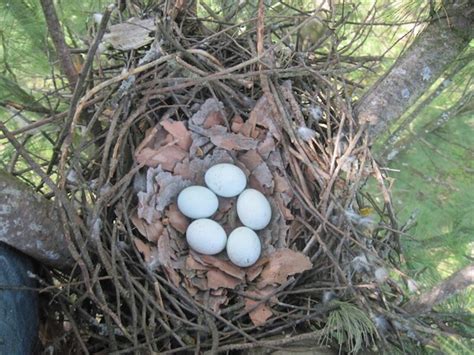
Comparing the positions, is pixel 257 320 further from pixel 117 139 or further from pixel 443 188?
pixel 443 188

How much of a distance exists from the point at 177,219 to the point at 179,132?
0.77 ft

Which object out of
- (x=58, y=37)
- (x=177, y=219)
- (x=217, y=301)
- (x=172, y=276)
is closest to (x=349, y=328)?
(x=217, y=301)

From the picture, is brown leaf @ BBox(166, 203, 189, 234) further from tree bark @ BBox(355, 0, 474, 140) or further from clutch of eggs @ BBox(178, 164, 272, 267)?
tree bark @ BBox(355, 0, 474, 140)

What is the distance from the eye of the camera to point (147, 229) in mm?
1532

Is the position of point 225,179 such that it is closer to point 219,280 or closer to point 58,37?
point 219,280

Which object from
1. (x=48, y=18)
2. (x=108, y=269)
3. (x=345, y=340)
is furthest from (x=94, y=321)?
(x=48, y=18)

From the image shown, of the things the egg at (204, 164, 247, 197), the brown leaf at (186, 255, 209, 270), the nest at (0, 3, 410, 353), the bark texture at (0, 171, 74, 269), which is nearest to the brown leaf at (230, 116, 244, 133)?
the nest at (0, 3, 410, 353)

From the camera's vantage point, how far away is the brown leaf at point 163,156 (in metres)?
1.56

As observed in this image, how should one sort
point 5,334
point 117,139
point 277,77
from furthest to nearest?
point 277,77, point 117,139, point 5,334

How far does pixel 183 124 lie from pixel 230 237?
0.33 m

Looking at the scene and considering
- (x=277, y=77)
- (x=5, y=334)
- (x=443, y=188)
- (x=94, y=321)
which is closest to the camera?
(x=5, y=334)

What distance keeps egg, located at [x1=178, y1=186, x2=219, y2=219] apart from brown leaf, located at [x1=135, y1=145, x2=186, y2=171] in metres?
0.09

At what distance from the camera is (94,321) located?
1350mm

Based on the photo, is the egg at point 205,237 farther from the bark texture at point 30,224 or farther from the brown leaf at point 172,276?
the bark texture at point 30,224
